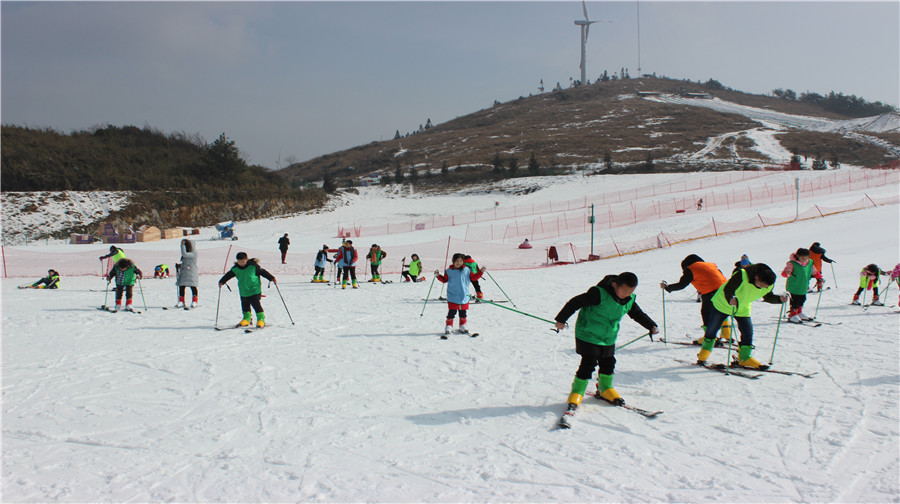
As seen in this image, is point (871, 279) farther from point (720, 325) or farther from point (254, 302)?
point (254, 302)

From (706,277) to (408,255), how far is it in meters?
17.4

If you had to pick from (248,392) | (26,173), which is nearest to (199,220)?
(26,173)

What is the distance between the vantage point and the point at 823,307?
10766mm

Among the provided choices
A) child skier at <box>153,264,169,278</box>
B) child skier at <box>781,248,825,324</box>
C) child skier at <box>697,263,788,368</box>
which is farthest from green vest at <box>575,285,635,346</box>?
child skier at <box>153,264,169,278</box>

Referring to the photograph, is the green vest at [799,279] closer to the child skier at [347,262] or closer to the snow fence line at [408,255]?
the child skier at [347,262]

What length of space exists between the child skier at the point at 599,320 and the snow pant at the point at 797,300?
5.54 m

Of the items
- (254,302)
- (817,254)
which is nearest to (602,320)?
(254,302)

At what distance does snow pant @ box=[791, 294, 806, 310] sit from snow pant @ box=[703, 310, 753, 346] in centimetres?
340

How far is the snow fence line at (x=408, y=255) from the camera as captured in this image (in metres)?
19.1

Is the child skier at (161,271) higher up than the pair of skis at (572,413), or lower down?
higher up

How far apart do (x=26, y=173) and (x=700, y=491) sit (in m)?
52.2

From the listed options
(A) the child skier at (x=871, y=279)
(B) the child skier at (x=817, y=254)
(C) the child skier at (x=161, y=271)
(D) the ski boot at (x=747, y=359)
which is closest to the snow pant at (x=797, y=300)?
(B) the child skier at (x=817, y=254)

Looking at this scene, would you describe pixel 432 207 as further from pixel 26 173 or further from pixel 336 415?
pixel 336 415

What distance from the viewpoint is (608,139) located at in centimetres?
9225
